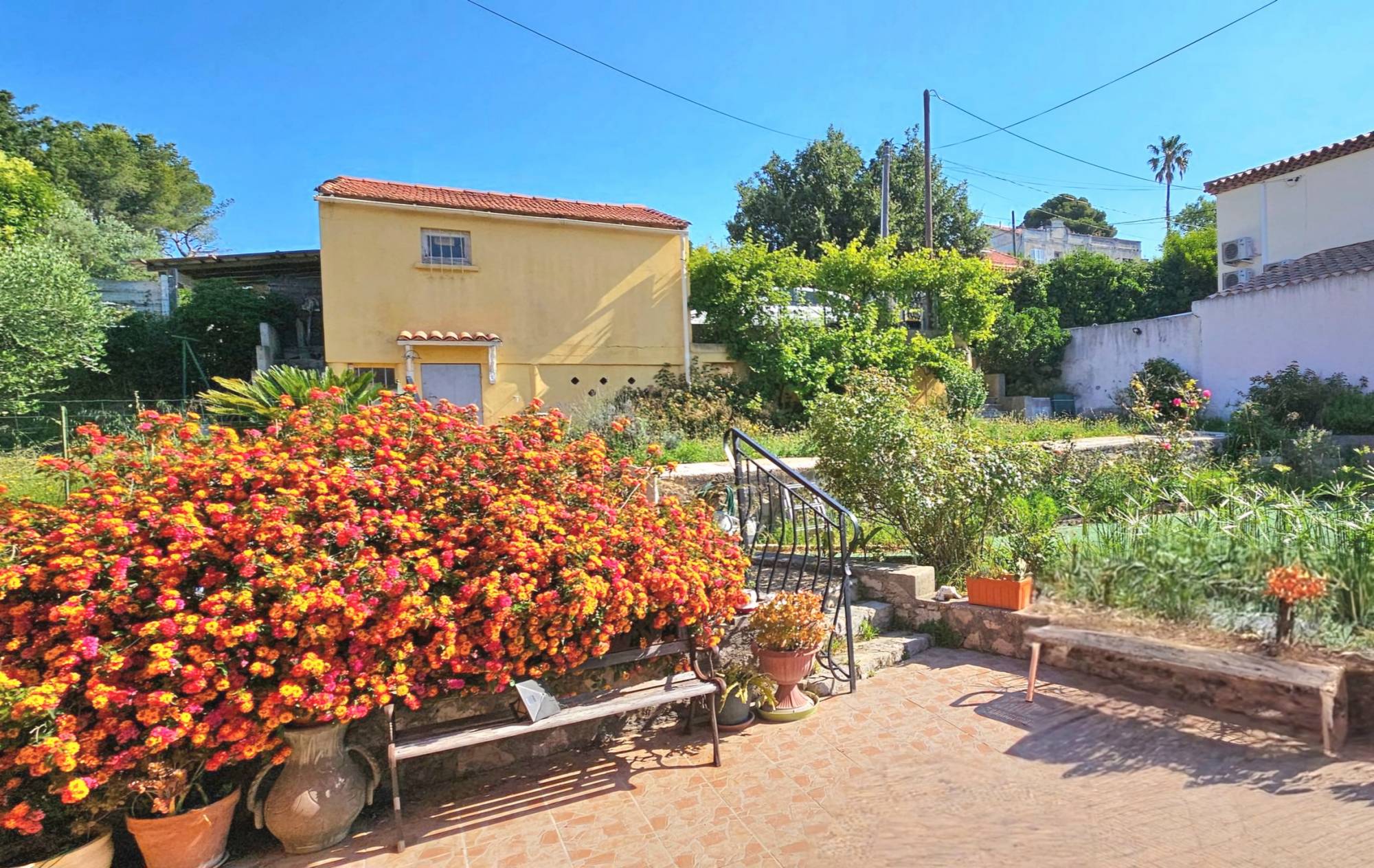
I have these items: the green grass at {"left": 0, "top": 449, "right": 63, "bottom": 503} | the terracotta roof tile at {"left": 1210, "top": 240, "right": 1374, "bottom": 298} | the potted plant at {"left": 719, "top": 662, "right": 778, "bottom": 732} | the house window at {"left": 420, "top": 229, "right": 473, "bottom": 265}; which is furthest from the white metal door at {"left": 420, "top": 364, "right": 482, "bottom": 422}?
the terracotta roof tile at {"left": 1210, "top": 240, "right": 1374, "bottom": 298}

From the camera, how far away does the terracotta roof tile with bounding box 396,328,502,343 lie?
11.7 metres

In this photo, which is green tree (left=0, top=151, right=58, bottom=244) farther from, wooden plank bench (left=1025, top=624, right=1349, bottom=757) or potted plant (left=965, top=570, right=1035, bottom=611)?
wooden plank bench (left=1025, top=624, right=1349, bottom=757)

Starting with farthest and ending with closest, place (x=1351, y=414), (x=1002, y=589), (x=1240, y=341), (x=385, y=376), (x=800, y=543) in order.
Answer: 1. (x=1240, y=341)
2. (x=385, y=376)
3. (x=1351, y=414)
4. (x=800, y=543)
5. (x=1002, y=589)

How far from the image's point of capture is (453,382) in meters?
12.1

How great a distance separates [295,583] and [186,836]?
1.03 meters

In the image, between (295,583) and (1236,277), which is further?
(1236,277)

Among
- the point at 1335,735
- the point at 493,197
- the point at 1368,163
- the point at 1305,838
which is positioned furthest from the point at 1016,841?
the point at 1368,163

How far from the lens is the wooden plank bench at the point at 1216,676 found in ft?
10.8

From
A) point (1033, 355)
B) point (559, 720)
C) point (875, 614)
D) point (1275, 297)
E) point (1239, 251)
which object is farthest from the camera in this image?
point (1033, 355)

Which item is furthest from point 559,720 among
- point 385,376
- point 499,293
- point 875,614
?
point 499,293

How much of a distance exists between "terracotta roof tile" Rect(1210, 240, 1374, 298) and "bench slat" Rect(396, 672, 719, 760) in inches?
570

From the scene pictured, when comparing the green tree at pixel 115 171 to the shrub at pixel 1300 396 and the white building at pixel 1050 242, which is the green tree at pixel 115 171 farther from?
the white building at pixel 1050 242

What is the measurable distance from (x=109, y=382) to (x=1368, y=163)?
25304 mm

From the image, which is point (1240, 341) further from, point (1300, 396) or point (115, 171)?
point (115, 171)
